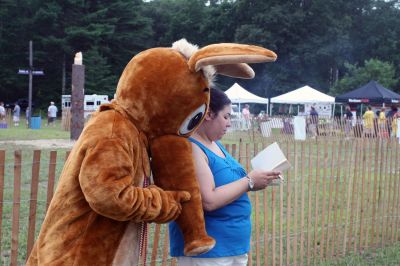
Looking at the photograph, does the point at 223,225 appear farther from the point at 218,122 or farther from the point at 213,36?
the point at 213,36

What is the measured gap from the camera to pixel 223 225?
8.96 feet

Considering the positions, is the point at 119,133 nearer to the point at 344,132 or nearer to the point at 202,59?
the point at 202,59

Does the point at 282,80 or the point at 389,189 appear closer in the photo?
the point at 389,189

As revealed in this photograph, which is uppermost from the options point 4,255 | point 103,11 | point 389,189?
point 103,11

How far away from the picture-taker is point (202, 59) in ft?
7.72

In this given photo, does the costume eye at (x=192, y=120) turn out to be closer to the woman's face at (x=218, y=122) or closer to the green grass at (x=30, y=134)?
the woman's face at (x=218, y=122)

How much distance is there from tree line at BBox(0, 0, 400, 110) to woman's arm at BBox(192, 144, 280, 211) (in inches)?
1582

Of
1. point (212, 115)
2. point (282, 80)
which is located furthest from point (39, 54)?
point (212, 115)

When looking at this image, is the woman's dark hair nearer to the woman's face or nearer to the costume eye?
the woman's face

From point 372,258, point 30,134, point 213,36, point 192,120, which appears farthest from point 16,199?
point 213,36

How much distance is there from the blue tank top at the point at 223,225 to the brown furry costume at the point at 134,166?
17cm

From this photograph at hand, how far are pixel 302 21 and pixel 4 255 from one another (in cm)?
4923

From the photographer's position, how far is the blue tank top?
8.86 feet

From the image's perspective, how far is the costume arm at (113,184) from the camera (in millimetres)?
2125
